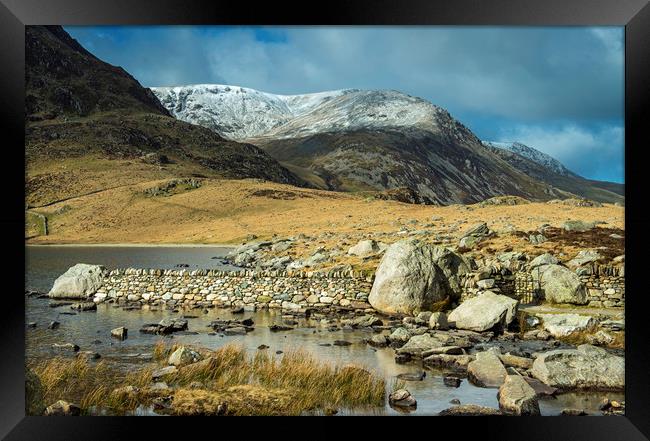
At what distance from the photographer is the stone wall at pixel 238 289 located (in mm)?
18406

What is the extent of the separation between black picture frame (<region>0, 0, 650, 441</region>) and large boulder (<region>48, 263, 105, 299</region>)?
11.5m

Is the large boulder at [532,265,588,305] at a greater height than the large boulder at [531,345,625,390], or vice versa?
the large boulder at [532,265,588,305]

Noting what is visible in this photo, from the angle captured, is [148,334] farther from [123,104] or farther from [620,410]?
[123,104]

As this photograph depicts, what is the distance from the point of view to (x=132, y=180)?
211 ft

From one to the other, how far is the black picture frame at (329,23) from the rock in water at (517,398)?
0.52 meters

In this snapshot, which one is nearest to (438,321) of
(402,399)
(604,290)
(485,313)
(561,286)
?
(485,313)

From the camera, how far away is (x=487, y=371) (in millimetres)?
10953

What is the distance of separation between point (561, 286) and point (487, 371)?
7453 mm

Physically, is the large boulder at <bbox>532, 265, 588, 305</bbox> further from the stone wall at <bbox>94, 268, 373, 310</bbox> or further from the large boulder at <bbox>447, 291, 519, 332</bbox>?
the stone wall at <bbox>94, 268, 373, 310</bbox>

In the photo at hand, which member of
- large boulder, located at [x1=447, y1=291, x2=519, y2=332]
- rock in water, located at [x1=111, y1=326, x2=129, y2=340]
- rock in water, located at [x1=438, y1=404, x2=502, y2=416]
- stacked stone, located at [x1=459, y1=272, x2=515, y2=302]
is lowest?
rock in water, located at [x1=438, y1=404, x2=502, y2=416]

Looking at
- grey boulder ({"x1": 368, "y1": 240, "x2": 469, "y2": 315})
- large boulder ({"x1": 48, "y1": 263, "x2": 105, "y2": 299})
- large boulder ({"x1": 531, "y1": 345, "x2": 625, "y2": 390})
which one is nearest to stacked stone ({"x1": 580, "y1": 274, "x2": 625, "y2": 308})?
grey boulder ({"x1": 368, "y1": 240, "x2": 469, "y2": 315})

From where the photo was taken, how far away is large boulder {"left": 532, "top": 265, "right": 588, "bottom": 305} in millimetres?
17062
